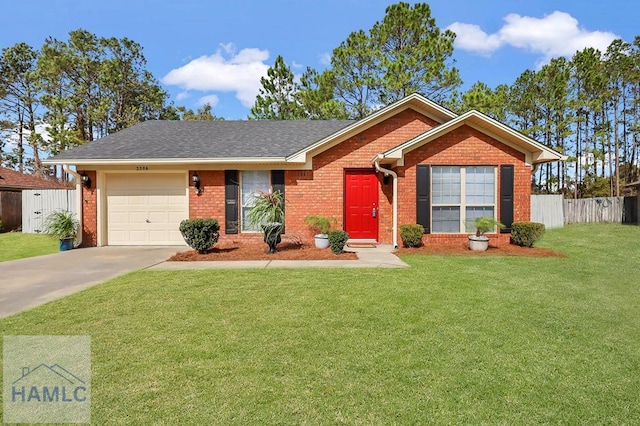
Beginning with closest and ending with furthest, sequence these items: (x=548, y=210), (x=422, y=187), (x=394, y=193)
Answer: (x=422, y=187), (x=394, y=193), (x=548, y=210)

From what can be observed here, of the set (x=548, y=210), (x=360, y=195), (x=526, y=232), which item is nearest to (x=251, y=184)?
(x=360, y=195)

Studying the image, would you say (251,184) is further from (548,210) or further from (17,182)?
(17,182)

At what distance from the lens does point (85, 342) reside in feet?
11.0

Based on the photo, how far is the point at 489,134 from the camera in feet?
30.8

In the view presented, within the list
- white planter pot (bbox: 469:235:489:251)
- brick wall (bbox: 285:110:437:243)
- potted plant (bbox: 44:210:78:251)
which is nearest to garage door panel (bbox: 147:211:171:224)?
potted plant (bbox: 44:210:78:251)

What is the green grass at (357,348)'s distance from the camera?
92.0 inches

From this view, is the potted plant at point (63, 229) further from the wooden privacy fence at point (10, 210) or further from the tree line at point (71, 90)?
the tree line at point (71, 90)

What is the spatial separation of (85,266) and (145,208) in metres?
3.65

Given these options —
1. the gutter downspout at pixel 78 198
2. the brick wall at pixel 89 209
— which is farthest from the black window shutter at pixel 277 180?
the gutter downspout at pixel 78 198

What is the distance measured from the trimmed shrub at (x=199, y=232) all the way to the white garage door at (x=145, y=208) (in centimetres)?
237

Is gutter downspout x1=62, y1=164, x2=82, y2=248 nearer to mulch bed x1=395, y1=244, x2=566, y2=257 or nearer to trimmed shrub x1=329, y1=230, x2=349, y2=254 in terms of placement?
trimmed shrub x1=329, y1=230, x2=349, y2=254

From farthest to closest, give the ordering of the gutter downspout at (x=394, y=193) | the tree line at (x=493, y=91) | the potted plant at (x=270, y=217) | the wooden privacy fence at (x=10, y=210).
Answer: the tree line at (x=493, y=91) < the wooden privacy fence at (x=10, y=210) < the gutter downspout at (x=394, y=193) < the potted plant at (x=270, y=217)

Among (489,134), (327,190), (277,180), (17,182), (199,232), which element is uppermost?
(489,134)

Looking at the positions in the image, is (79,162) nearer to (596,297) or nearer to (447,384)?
(447,384)
